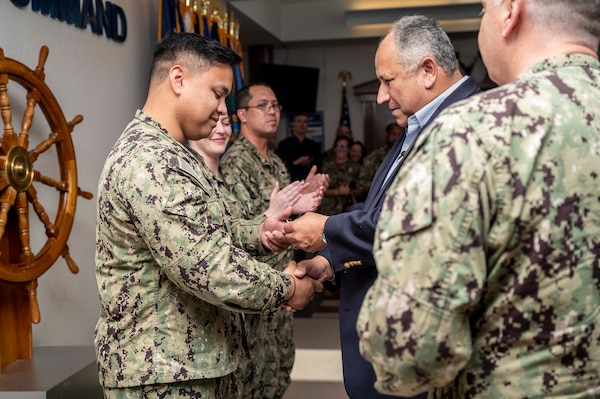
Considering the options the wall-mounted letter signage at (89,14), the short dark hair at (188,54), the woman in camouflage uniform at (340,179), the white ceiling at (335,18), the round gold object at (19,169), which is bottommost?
the woman in camouflage uniform at (340,179)

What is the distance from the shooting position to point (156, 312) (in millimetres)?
1863

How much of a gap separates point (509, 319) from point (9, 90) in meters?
2.52

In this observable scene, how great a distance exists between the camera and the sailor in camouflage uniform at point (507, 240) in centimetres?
105

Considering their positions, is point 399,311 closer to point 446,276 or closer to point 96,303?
point 446,276

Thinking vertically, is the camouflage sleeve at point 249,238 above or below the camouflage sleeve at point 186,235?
below

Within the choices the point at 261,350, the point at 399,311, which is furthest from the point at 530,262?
the point at 261,350

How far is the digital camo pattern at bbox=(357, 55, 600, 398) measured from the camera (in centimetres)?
105

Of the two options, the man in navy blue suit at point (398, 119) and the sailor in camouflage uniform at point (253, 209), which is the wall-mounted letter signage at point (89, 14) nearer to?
the sailor in camouflage uniform at point (253, 209)

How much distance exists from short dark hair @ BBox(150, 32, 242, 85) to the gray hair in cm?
54

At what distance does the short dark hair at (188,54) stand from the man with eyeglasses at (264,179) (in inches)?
62.0

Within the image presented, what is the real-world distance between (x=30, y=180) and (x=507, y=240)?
2214 mm

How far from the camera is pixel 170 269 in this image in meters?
1.77

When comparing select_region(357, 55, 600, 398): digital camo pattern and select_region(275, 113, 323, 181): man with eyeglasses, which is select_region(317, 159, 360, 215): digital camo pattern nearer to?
select_region(275, 113, 323, 181): man with eyeglasses

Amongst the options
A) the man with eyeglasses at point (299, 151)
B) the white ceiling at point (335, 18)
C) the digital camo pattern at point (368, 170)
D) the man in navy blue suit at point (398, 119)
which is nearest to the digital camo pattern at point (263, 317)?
the man in navy blue suit at point (398, 119)
